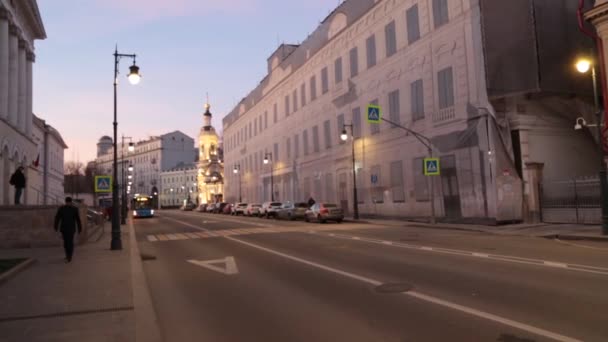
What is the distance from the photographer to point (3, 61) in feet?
84.0

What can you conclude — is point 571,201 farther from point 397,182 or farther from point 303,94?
point 303,94

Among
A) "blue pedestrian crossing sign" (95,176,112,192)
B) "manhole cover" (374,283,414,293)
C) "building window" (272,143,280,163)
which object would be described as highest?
"building window" (272,143,280,163)

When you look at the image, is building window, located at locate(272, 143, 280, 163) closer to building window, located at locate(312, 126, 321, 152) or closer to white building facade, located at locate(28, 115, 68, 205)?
building window, located at locate(312, 126, 321, 152)

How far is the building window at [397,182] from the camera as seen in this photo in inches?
1303

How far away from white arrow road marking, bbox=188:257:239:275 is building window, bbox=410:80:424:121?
21.2 metres

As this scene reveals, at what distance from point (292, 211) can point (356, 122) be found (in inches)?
373

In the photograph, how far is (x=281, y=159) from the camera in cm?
5872

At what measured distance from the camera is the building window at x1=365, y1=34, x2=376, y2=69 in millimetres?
36844

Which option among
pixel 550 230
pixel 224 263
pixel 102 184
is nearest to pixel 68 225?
pixel 224 263

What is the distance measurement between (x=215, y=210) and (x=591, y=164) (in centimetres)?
5449

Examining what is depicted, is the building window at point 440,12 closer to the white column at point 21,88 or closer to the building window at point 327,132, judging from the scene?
the building window at point 327,132

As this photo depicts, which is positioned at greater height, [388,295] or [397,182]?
[397,182]

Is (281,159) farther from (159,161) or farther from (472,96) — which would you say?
(159,161)

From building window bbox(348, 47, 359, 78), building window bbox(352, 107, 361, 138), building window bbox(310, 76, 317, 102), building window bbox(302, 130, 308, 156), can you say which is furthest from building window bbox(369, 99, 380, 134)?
building window bbox(302, 130, 308, 156)
